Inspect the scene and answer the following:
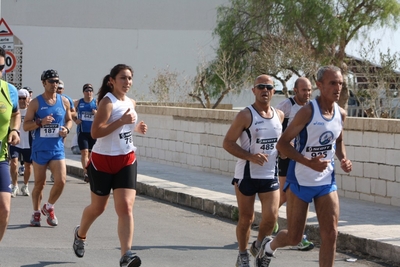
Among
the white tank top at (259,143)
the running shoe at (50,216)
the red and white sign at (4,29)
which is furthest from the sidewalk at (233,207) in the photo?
the red and white sign at (4,29)

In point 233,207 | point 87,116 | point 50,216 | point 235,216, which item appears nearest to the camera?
point 50,216

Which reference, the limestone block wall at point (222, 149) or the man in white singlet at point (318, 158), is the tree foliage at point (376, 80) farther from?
the man in white singlet at point (318, 158)

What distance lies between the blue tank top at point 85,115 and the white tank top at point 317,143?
9.03m

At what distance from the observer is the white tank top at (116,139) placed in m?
7.27

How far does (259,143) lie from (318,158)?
3.69 ft

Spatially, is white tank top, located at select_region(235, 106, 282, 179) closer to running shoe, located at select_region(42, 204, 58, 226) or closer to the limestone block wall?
running shoe, located at select_region(42, 204, 58, 226)

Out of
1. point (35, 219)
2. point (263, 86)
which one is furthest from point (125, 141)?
point (35, 219)

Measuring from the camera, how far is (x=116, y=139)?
7.27m

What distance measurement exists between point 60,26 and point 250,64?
11346 mm

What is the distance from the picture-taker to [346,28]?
98.6ft

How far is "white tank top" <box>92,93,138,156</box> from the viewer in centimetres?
727

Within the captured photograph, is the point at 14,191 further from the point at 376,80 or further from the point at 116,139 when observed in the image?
the point at 376,80

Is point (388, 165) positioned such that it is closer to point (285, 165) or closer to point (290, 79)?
point (285, 165)

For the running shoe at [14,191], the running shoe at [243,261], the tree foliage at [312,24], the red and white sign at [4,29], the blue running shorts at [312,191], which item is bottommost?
the running shoe at [14,191]
